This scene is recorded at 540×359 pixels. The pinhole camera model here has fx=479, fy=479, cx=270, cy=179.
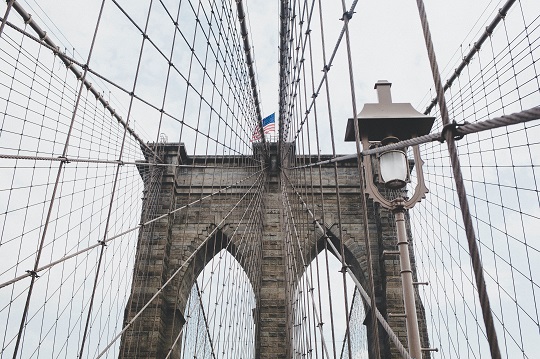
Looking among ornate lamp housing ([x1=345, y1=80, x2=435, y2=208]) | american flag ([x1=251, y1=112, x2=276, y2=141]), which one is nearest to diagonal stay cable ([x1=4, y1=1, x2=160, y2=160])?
ornate lamp housing ([x1=345, y1=80, x2=435, y2=208])

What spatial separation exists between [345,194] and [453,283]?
444 centimetres

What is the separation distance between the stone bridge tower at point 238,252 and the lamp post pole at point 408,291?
598cm

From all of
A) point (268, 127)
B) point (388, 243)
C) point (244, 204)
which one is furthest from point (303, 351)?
point (268, 127)

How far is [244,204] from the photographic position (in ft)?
34.6

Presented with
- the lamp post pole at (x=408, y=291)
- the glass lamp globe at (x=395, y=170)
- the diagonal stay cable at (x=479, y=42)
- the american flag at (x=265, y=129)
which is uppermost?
the american flag at (x=265, y=129)

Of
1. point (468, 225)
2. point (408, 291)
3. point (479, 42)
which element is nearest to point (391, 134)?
point (408, 291)

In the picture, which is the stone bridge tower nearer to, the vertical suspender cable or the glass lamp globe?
the glass lamp globe

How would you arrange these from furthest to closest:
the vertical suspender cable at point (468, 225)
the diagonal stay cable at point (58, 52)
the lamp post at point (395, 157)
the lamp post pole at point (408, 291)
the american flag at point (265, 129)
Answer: the american flag at point (265, 129), the diagonal stay cable at point (58, 52), the lamp post at point (395, 157), the lamp post pole at point (408, 291), the vertical suspender cable at point (468, 225)

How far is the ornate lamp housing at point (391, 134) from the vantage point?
255 centimetres

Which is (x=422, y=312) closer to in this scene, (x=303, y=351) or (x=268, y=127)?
(x=303, y=351)

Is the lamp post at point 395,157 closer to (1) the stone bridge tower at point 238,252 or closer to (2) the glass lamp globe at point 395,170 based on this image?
(2) the glass lamp globe at point 395,170

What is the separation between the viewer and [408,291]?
7.79ft

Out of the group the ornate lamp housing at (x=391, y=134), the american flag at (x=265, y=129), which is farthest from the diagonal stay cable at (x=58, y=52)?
the american flag at (x=265, y=129)

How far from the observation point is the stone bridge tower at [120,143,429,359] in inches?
353
